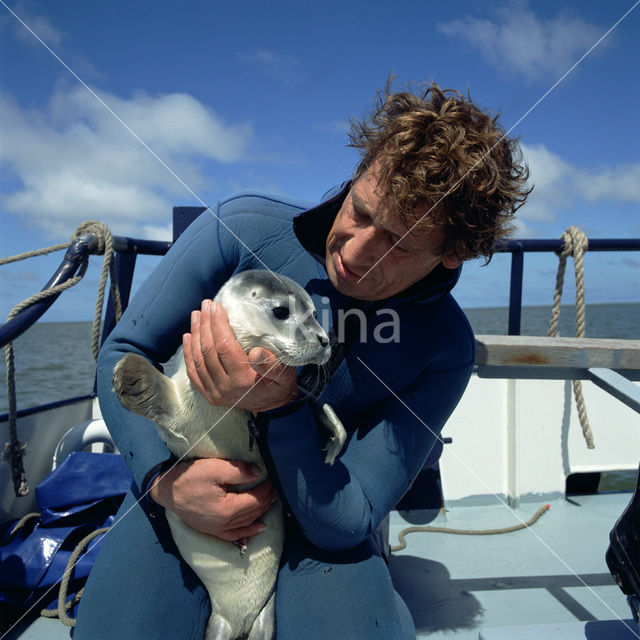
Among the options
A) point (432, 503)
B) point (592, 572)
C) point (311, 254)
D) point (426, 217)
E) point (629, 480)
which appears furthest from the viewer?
point (629, 480)

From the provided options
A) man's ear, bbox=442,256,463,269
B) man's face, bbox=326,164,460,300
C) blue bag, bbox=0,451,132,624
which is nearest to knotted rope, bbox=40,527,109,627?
blue bag, bbox=0,451,132,624

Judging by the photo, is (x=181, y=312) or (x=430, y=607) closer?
(x=181, y=312)

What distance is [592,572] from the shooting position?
2.32m

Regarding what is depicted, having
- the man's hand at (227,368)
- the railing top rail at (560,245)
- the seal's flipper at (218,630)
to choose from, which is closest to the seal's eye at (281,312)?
the man's hand at (227,368)

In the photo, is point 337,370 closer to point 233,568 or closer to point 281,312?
point 281,312

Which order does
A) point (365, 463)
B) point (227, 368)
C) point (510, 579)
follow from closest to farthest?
point (227, 368), point (365, 463), point (510, 579)

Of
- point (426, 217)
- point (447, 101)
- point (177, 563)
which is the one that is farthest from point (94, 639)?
point (447, 101)

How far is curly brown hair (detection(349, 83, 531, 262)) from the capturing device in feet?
4.35

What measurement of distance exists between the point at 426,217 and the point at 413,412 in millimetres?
588

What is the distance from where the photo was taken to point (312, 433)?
4.52 feet

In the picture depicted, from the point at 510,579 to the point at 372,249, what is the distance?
1.71m

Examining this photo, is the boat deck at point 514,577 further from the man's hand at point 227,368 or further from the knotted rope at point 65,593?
the knotted rope at point 65,593

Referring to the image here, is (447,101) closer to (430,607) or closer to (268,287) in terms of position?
(268,287)

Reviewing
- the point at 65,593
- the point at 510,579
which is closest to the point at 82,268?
the point at 65,593
